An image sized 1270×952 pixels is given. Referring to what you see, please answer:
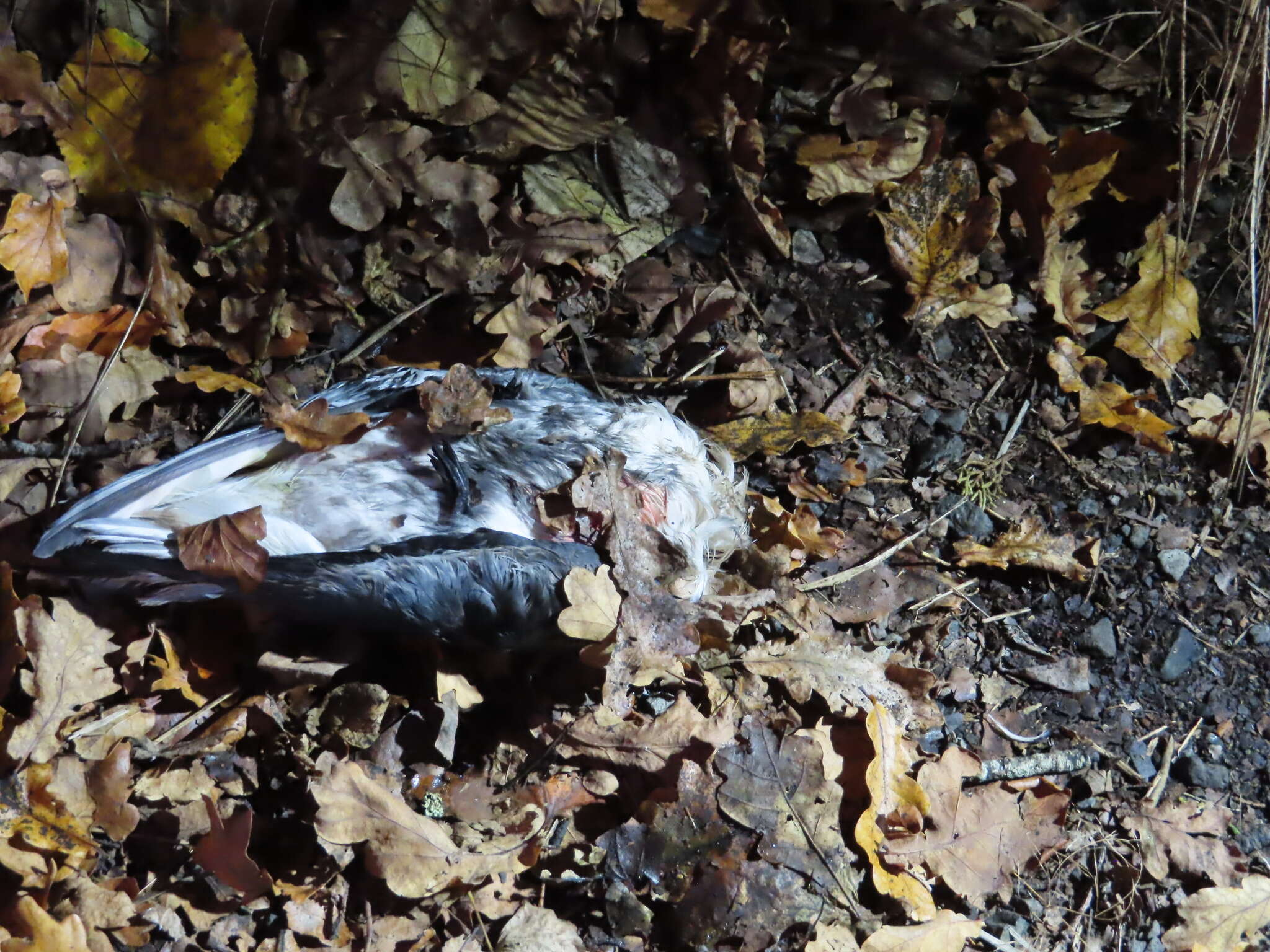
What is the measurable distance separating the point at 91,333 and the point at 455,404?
1.05 metres

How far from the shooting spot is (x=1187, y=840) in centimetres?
264

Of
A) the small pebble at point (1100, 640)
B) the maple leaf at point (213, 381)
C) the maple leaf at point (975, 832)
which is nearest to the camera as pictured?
the maple leaf at point (975, 832)

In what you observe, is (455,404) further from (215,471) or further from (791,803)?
(791,803)

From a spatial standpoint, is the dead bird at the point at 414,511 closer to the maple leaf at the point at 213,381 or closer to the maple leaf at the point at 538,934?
the maple leaf at the point at 213,381

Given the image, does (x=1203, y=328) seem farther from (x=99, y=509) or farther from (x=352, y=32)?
(x=99, y=509)

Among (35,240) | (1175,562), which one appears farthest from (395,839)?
(1175,562)

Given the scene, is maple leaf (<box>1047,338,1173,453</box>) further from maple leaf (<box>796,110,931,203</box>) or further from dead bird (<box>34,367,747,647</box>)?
dead bird (<box>34,367,747,647</box>)

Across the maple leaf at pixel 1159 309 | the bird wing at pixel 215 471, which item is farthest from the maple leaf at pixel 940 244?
the bird wing at pixel 215 471

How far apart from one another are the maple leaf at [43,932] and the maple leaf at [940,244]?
9.36 feet

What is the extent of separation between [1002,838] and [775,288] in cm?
182

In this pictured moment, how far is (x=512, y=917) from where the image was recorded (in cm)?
222

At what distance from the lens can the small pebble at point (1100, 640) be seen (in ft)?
9.51

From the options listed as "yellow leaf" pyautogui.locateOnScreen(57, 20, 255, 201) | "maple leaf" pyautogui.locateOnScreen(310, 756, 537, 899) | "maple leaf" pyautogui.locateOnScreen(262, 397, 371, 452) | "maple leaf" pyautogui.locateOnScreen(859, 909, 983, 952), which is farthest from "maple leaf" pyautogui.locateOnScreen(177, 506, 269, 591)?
"maple leaf" pyautogui.locateOnScreen(859, 909, 983, 952)

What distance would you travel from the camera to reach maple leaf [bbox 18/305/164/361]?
8.66 ft
